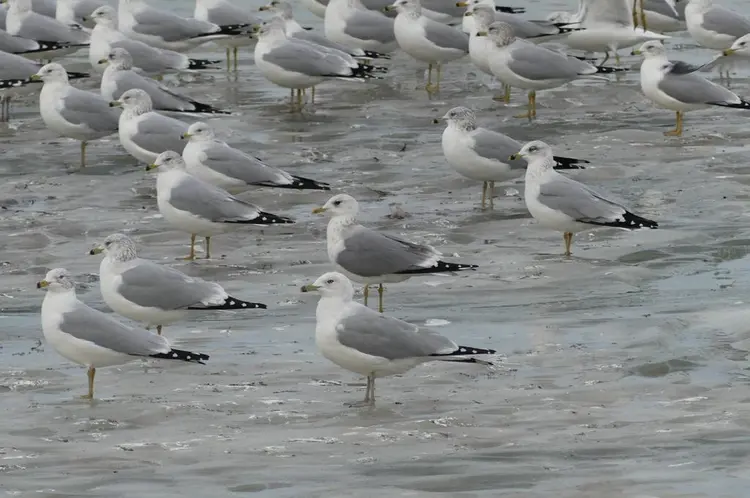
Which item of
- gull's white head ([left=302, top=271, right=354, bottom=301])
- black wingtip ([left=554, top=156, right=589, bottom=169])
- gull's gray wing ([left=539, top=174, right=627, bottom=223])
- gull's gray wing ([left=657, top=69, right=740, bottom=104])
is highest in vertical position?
Result: gull's gray wing ([left=657, top=69, right=740, bottom=104])

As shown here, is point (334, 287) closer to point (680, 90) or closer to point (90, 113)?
point (90, 113)

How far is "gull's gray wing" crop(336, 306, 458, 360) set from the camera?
10.3 meters

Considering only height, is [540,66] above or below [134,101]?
above

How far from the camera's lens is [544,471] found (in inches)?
350

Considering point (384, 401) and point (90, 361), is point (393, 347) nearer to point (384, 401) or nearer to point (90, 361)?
point (384, 401)

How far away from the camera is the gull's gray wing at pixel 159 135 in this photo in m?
16.7

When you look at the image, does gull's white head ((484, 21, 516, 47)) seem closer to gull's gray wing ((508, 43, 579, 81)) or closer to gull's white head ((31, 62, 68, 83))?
gull's gray wing ((508, 43, 579, 81))

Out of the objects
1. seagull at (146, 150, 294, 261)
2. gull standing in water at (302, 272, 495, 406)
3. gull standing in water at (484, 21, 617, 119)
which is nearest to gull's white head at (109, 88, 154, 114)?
seagull at (146, 150, 294, 261)

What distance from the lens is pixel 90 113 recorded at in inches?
700

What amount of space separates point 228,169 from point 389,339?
216 inches

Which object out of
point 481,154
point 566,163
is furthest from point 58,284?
point 566,163

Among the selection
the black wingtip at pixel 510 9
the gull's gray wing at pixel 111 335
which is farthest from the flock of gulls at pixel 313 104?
the black wingtip at pixel 510 9

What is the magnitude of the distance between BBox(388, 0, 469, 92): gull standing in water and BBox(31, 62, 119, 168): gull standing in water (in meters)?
4.47

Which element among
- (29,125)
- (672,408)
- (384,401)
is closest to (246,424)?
(384,401)
